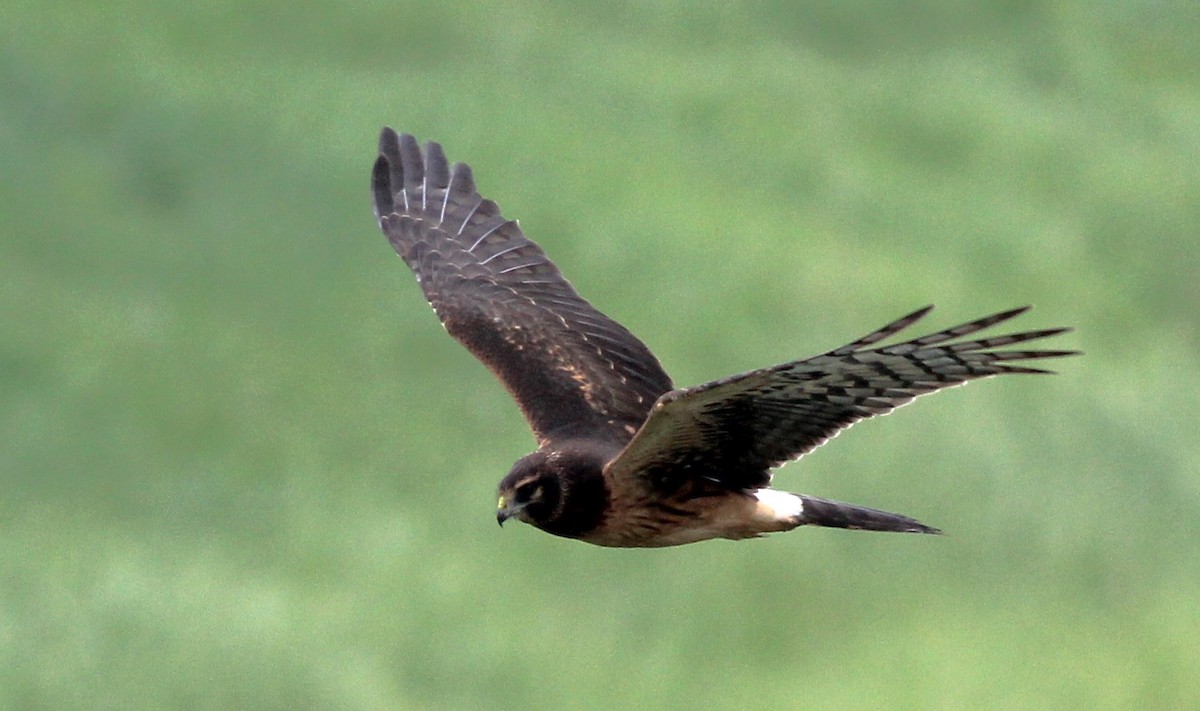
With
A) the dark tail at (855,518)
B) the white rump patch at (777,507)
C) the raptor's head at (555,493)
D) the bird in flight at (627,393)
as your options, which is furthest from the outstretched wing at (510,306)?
the dark tail at (855,518)

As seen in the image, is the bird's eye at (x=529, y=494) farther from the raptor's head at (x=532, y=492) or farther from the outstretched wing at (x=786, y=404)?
the outstretched wing at (x=786, y=404)

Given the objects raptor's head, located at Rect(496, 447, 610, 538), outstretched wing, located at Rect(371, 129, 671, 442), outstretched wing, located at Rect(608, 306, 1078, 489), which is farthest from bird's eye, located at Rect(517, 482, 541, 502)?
outstretched wing, located at Rect(371, 129, 671, 442)

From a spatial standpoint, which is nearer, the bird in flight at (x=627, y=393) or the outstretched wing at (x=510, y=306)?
the bird in flight at (x=627, y=393)

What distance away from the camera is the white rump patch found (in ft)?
29.9

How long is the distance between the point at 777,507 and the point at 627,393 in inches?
49.1

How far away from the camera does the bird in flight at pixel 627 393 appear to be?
8.16 meters

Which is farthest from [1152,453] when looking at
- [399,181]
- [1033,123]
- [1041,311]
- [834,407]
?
[834,407]

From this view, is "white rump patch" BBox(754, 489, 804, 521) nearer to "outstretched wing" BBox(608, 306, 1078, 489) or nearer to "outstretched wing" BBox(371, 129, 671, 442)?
"outstretched wing" BBox(608, 306, 1078, 489)

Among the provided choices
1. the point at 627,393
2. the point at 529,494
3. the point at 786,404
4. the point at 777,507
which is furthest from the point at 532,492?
the point at 627,393

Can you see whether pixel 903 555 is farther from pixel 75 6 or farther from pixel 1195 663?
pixel 75 6

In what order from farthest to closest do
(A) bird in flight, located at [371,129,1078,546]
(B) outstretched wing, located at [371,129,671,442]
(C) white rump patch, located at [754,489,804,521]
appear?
(B) outstretched wing, located at [371,129,671,442] < (C) white rump patch, located at [754,489,804,521] < (A) bird in flight, located at [371,129,1078,546]

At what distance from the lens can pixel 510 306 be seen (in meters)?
10.8

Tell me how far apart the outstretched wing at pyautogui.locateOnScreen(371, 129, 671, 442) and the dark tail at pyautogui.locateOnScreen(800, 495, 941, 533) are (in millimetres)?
1070

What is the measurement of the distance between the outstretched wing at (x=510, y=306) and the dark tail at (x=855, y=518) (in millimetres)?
1070
